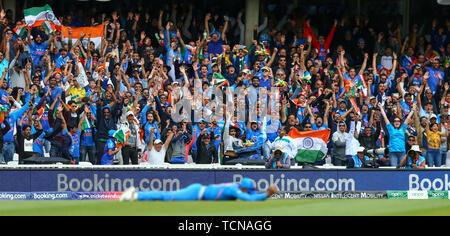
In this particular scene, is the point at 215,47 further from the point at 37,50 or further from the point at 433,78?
the point at 433,78

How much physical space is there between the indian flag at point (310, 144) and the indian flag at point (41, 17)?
28.4 ft

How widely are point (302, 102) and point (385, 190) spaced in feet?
13.7

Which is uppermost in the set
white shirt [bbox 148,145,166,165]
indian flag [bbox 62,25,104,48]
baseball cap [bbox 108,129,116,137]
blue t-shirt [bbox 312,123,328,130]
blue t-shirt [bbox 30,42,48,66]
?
indian flag [bbox 62,25,104,48]

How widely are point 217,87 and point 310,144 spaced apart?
11.6 ft

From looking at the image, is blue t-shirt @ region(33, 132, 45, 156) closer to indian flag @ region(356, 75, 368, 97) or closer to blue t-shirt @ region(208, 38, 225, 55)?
blue t-shirt @ region(208, 38, 225, 55)

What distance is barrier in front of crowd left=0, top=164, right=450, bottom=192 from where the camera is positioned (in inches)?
752

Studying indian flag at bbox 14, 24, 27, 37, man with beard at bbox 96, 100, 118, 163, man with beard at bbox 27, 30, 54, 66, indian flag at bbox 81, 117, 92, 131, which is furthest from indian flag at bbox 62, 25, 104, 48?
indian flag at bbox 81, 117, 92, 131

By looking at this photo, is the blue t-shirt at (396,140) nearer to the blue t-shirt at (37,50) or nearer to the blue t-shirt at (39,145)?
the blue t-shirt at (39,145)

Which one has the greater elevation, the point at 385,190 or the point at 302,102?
the point at 302,102

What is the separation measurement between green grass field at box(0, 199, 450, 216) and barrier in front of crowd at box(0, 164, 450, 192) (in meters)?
1.30

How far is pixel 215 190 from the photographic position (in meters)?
13.8

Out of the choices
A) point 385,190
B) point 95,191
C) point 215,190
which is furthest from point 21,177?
point 385,190

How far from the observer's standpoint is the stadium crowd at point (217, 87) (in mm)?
21094

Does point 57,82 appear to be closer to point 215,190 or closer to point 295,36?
point 295,36
